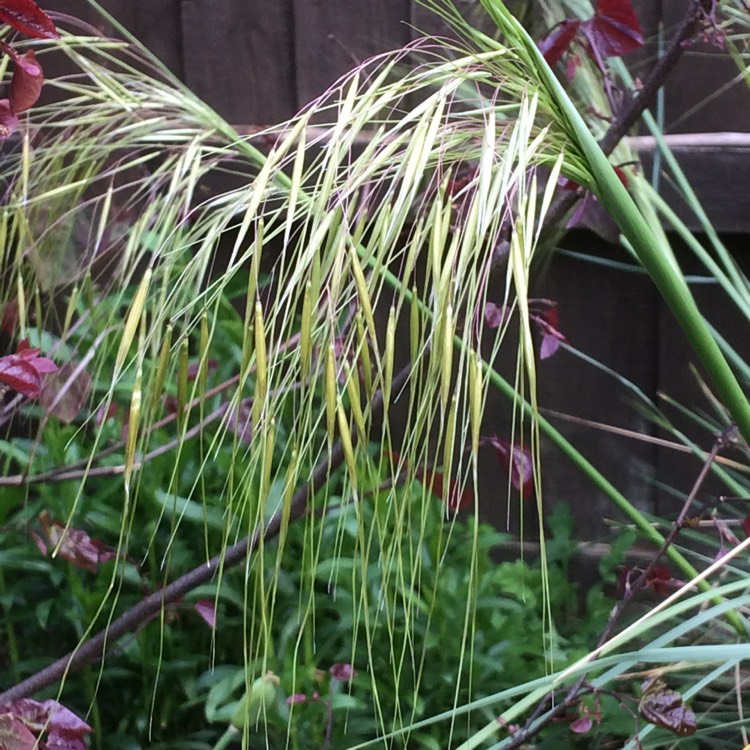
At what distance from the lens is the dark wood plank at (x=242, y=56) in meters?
1.44

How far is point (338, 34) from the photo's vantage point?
1407 millimetres

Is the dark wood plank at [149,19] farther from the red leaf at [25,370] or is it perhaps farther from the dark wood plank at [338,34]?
the red leaf at [25,370]

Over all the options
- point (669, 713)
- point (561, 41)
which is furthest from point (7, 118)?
point (669, 713)

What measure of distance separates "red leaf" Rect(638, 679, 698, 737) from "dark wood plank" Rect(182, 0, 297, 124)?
1102 millimetres

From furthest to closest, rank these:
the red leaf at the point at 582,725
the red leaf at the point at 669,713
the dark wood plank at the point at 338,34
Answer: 1. the dark wood plank at the point at 338,34
2. the red leaf at the point at 582,725
3. the red leaf at the point at 669,713

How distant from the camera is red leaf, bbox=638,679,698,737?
702 mm

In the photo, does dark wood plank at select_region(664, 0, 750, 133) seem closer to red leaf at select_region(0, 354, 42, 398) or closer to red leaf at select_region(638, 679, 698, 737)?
red leaf at select_region(638, 679, 698, 737)

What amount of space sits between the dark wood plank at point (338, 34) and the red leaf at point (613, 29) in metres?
0.69

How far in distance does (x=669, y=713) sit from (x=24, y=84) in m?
0.71

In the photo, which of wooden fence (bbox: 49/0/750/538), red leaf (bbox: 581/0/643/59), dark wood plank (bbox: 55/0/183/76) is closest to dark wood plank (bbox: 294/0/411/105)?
wooden fence (bbox: 49/0/750/538)

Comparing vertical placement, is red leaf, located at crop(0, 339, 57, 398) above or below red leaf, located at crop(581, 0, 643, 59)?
below

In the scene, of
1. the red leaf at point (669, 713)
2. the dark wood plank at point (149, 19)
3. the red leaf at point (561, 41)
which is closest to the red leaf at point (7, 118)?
the red leaf at point (561, 41)

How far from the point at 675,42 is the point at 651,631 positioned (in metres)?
0.82

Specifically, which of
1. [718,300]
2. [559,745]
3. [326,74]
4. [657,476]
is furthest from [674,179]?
[559,745]
